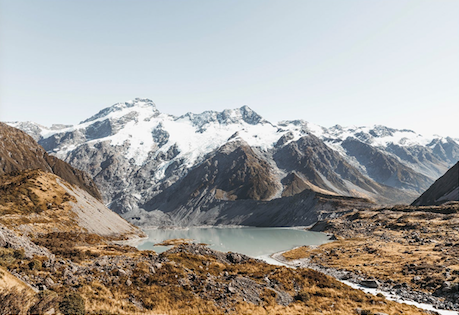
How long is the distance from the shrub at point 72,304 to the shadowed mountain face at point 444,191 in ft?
599

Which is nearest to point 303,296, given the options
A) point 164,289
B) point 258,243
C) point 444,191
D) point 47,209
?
point 164,289

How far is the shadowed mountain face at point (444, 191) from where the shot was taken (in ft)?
506

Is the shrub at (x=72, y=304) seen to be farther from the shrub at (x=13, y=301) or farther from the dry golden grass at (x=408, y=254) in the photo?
the dry golden grass at (x=408, y=254)

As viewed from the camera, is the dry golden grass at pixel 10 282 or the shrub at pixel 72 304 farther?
the dry golden grass at pixel 10 282

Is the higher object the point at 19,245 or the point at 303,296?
the point at 19,245

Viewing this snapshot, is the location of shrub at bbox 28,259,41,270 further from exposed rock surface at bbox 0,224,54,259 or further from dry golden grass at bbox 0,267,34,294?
dry golden grass at bbox 0,267,34,294

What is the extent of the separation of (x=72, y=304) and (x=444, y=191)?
20271cm

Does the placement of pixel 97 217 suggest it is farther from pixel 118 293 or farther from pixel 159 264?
pixel 118 293

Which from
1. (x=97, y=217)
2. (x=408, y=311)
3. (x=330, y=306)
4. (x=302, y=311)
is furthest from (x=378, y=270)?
(x=97, y=217)

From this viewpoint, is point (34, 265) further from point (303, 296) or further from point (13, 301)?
point (303, 296)

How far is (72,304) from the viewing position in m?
19.9

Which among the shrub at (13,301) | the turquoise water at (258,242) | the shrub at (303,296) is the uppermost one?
the shrub at (13,301)

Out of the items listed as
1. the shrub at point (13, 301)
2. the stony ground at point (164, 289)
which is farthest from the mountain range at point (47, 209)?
the shrub at point (13, 301)

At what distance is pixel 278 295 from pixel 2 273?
85.5 ft
